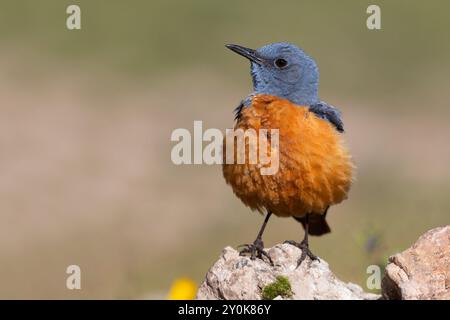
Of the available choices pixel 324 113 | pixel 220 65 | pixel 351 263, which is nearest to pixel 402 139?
pixel 220 65

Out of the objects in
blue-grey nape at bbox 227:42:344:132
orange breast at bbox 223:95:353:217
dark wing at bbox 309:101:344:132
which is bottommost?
orange breast at bbox 223:95:353:217

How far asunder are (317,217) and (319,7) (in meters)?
15.3

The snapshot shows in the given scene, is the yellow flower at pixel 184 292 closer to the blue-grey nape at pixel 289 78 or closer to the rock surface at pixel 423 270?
the rock surface at pixel 423 270

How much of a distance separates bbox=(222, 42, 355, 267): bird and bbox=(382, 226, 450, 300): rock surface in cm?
93

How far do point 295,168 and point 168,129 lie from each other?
9.49 m

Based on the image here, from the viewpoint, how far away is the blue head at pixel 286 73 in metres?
9.74

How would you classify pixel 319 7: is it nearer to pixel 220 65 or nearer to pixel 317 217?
pixel 220 65

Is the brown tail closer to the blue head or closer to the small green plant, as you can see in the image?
the blue head

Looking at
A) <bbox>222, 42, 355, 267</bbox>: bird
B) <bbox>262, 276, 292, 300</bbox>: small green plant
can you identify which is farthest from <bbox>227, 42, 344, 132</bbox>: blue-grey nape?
<bbox>262, 276, 292, 300</bbox>: small green plant

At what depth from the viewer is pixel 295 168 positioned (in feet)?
29.9

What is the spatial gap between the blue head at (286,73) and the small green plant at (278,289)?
195cm

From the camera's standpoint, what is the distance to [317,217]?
10359 millimetres

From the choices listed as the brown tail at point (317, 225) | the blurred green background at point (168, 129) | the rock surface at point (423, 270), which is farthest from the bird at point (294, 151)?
the blurred green background at point (168, 129)

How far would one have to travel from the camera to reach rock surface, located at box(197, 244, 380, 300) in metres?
8.13
